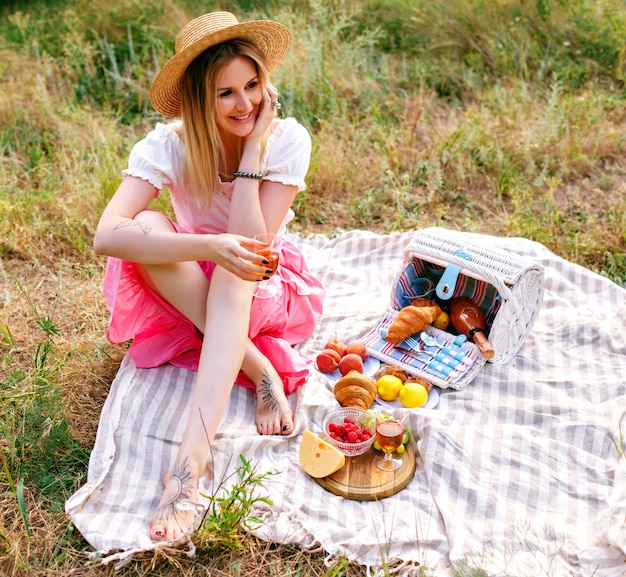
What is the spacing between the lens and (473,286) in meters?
3.26

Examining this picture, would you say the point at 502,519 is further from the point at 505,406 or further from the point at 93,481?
the point at 93,481

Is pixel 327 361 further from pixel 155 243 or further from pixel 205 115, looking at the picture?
pixel 205 115

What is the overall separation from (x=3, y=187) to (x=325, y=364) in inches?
101

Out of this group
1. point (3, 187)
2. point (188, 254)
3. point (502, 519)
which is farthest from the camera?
point (3, 187)

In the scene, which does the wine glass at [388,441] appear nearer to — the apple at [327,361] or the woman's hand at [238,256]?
the apple at [327,361]

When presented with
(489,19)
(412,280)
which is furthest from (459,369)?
(489,19)

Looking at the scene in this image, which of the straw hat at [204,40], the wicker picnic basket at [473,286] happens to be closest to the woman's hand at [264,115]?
the straw hat at [204,40]

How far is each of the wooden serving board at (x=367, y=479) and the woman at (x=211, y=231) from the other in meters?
0.29

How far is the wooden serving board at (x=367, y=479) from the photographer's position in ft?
8.08

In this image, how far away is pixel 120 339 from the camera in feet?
9.55

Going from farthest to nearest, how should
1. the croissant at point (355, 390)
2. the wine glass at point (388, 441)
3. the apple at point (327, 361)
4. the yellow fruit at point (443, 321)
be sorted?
1. the yellow fruit at point (443, 321)
2. the apple at point (327, 361)
3. the croissant at point (355, 390)
4. the wine glass at point (388, 441)

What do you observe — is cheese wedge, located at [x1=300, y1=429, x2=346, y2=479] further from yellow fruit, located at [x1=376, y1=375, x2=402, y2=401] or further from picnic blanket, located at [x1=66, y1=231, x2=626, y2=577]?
yellow fruit, located at [x1=376, y1=375, x2=402, y2=401]

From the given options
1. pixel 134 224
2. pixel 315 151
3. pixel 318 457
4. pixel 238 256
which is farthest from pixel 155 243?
pixel 315 151

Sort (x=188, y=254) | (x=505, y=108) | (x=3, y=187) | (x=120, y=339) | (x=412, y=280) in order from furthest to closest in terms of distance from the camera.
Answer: (x=505, y=108) < (x=3, y=187) < (x=412, y=280) < (x=120, y=339) < (x=188, y=254)
